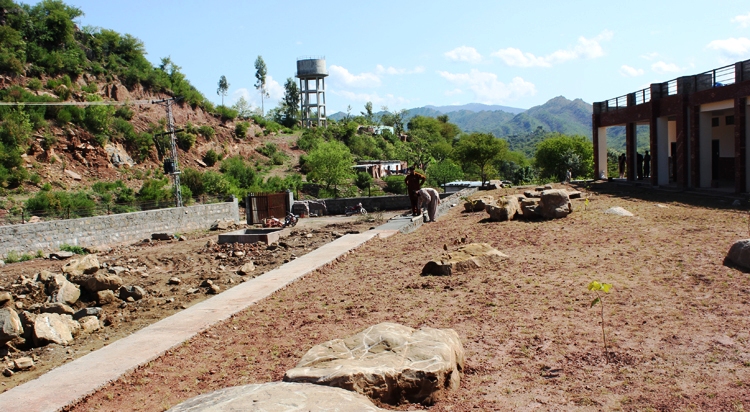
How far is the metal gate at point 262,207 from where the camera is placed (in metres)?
29.4

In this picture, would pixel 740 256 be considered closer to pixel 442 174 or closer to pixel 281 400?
pixel 281 400

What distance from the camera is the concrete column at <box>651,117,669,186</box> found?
27.2m

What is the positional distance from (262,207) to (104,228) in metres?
7.87

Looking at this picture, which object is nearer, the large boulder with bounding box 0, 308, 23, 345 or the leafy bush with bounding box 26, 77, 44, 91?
the large boulder with bounding box 0, 308, 23, 345

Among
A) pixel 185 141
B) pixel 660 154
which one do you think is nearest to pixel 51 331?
pixel 660 154

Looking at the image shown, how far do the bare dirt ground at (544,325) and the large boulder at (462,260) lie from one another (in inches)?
7.8

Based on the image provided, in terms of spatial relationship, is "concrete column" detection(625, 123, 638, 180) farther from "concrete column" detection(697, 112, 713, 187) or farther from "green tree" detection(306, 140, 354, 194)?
"green tree" detection(306, 140, 354, 194)

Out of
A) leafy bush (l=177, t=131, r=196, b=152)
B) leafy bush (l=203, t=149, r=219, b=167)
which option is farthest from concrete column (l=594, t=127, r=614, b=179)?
leafy bush (l=177, t=131, r=196, b=152)

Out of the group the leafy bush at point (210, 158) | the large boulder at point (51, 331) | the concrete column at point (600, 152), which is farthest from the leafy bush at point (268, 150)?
the large boulder at point (51, 331)

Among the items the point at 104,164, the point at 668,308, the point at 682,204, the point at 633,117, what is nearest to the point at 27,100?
the point at 104,164

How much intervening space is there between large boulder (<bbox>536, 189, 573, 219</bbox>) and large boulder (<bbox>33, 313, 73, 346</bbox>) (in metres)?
10.9

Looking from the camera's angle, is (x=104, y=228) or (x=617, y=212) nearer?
(x=617, y=212)

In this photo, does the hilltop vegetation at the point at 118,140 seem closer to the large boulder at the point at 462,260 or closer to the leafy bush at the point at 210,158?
the leafy bush at the point at 210,158

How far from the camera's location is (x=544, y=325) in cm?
678
